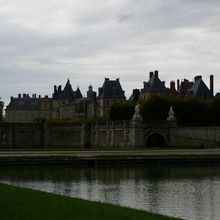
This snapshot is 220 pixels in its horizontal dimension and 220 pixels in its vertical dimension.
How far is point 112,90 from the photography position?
12825 cm

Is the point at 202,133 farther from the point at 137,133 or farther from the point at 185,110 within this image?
the point at 137,133

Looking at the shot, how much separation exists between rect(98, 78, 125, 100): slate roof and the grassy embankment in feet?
362

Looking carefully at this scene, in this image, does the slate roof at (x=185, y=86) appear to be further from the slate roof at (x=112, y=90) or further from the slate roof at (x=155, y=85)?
the slate roof at (x=112, y=90)

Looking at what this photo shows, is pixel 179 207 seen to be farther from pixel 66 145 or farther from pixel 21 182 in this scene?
pixel 66 145

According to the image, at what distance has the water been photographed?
2184 cm

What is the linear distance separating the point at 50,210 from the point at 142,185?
51.1 ft

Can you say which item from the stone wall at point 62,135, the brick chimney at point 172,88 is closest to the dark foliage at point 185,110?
the stone wall at point 62,135

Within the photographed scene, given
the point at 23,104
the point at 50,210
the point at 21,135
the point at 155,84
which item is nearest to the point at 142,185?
the point at 50,210

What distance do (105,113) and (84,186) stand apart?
100839 millimetres

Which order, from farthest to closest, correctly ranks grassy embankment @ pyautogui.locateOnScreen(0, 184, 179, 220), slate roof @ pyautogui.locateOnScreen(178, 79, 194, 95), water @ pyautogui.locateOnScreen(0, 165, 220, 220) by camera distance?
slate roof @ pyautogui.locateOnScreen(178, 79, 194, 95)
water @ pyautogui.locateOnScreen(0, 165, 220, 220)
grassy embankment @ pyautogui.locateOnScreen(0, 184, 179, 220)

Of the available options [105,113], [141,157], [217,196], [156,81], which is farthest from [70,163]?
[105,113]

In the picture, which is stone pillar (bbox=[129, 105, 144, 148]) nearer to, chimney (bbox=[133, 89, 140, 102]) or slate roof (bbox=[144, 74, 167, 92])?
slate roof (bbox=[144, 74, 167, 92])

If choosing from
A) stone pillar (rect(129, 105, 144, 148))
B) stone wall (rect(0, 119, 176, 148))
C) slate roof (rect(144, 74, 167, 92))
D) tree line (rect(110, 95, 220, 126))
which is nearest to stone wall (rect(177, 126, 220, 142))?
tree line (rect(110, 95, 220, 126))

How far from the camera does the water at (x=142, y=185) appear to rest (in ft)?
71.7
